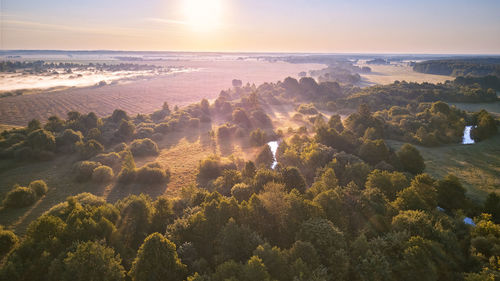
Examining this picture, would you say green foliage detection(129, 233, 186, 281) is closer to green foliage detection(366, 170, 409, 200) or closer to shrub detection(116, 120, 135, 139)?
green foliage detection(366, 170, 409, 200)

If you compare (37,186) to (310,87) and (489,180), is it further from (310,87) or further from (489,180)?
(310,87)

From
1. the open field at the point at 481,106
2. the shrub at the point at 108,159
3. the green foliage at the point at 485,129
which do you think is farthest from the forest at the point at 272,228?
the open field at the point at 481,106

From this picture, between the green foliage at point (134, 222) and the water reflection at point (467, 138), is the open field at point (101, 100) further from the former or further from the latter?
the water reflection at point (467, 138)

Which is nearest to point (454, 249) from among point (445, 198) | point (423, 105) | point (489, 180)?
point (445, 198)

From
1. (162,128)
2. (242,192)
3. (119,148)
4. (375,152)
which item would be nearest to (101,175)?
(119,148)

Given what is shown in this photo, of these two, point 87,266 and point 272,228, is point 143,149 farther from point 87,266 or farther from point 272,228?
point 272,228

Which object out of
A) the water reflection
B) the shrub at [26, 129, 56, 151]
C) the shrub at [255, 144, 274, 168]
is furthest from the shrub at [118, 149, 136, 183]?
the water reflection
